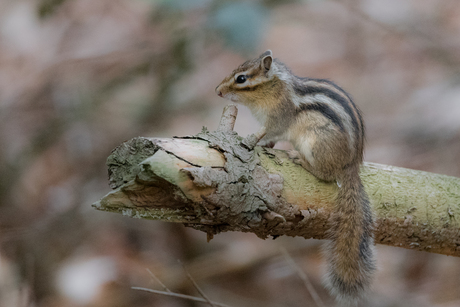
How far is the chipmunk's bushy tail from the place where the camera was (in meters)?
1.59

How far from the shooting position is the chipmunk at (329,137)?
62.8 inches

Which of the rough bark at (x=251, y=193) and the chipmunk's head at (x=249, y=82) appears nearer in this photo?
the rough bark at (x=251, y=193)

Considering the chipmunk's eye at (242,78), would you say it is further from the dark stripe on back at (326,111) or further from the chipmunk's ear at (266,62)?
the dark stripe on back at (326,111)

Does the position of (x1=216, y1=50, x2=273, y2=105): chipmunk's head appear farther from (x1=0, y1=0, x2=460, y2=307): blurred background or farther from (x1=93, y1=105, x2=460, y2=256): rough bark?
(x1=93, y1=105, x2=460, y2=256): rough bark

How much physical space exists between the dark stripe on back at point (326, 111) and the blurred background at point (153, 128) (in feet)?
1.80

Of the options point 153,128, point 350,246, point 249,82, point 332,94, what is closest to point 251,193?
point 350,246

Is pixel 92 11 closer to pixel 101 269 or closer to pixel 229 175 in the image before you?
pixel 101 269

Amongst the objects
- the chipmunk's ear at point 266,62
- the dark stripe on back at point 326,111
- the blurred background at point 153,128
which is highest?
the chipmunk's ear at point 266,62

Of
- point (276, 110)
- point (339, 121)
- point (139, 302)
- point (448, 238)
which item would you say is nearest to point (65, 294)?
point (139, 302)

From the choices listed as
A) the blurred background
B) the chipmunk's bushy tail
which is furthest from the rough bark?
the blurred background

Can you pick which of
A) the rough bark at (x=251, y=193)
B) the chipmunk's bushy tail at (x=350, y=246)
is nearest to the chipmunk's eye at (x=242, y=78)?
the rough bark at (x=251, y=193)

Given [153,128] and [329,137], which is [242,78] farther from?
[153,128]

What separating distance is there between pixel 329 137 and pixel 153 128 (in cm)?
205

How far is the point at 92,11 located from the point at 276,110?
370 centimetres
